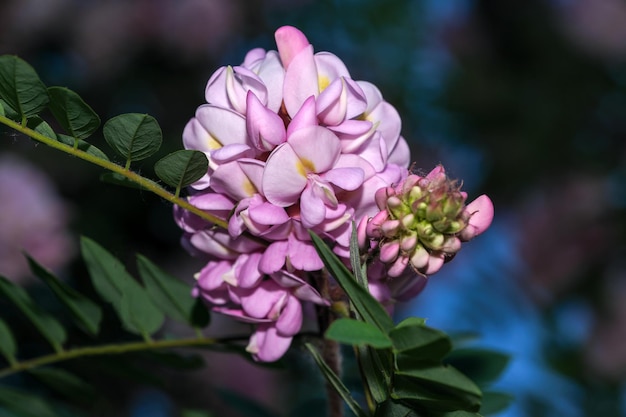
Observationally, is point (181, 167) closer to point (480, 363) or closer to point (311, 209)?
point (311, 209)

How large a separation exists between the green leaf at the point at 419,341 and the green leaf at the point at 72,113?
0.84 feet

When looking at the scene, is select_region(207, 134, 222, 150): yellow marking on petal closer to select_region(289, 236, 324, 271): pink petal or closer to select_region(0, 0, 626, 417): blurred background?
select_region(289, 236, 324, 271): pink petal

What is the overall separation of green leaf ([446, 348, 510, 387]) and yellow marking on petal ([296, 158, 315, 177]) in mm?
325

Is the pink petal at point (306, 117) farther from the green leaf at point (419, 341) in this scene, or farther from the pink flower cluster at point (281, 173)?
the green leaf at point (419, 341)

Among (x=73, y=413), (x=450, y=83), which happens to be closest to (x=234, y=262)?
(x=73, y=413)

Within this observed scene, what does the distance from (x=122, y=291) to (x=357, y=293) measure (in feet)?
1.11

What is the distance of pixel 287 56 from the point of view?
2.01 ft

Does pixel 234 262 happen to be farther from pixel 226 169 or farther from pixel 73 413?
pixel 73 413

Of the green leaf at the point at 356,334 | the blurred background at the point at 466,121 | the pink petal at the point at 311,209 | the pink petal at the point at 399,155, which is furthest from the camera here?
the blurred background at the point at 466,121

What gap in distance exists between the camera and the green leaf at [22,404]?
2.66 feet

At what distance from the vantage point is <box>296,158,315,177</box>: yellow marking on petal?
0.57m

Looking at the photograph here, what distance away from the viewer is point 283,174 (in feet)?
1.87

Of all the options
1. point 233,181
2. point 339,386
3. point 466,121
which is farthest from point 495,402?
point 466,121

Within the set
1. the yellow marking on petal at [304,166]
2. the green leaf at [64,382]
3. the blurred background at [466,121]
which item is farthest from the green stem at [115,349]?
the blurred background at [466,121]
